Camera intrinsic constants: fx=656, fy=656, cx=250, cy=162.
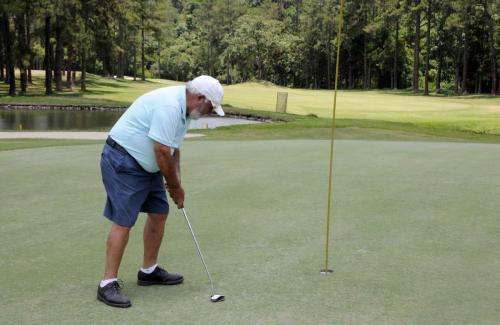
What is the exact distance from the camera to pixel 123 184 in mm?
4188

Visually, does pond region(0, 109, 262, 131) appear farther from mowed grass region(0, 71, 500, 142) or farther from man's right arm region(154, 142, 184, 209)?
man's right arm region(154, 142, 184, 209)

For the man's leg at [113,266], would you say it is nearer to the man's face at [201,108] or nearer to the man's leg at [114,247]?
the man's leg at [114,247]

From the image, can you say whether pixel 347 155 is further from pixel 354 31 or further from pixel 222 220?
pixel 354 31

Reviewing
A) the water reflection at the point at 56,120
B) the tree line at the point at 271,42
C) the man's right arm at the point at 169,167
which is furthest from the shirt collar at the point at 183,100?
the tree line at the point at 271,42

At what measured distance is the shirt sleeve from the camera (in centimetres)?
395

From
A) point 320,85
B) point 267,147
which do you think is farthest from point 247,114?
point 320,85

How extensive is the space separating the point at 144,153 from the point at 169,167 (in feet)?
0.66

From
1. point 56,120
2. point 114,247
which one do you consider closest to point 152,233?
point 114,247

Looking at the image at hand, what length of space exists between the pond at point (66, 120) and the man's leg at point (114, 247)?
23.2 m

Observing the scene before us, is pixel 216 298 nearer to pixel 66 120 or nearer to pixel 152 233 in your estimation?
pixel 152 233

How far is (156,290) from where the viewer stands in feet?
14.8

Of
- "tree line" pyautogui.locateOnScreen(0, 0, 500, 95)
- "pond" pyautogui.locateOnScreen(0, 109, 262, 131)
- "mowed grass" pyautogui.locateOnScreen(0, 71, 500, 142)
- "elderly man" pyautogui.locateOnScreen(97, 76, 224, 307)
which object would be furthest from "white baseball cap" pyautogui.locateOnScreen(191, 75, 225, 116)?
"tree line" pyautogui.locateOnScreen(0, 0, 500, 95)

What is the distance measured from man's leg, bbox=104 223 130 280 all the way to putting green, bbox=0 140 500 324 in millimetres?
214

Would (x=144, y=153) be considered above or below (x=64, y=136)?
above
